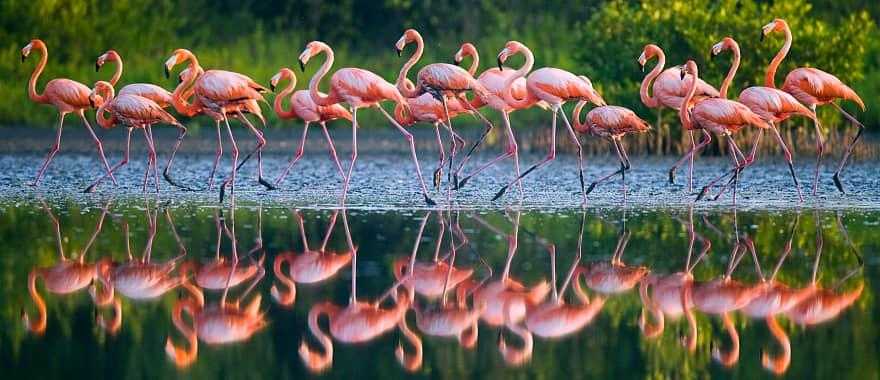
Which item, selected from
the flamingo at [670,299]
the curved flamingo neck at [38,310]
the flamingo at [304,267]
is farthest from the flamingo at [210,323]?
the flamingo at [670,299]

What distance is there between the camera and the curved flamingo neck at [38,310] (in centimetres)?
671

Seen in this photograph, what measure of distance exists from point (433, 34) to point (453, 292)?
19.2 meters

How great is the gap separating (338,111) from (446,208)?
2.29 meters

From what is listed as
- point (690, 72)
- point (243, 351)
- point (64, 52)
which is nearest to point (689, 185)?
point (690, 72)

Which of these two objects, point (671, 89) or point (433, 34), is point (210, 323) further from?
point (433, 34)

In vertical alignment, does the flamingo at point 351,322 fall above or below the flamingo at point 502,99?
below

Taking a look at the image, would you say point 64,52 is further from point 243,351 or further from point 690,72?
point 243,351

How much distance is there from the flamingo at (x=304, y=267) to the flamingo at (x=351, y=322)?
0.33 metres

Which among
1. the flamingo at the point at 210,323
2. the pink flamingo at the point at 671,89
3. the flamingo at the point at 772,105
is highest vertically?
the pink flamingo at the point at 671,89

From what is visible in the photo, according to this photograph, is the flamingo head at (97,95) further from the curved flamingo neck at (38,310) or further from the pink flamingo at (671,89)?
the curved flamingo neck at (38,310)

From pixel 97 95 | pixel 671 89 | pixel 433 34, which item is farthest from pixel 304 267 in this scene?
pixel 433 34

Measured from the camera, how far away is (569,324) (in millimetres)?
6812

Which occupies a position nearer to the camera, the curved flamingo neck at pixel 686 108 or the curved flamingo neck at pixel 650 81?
the curved flamingo neck at pixel 686 108

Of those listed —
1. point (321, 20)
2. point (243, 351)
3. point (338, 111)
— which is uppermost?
point (321, 20)
